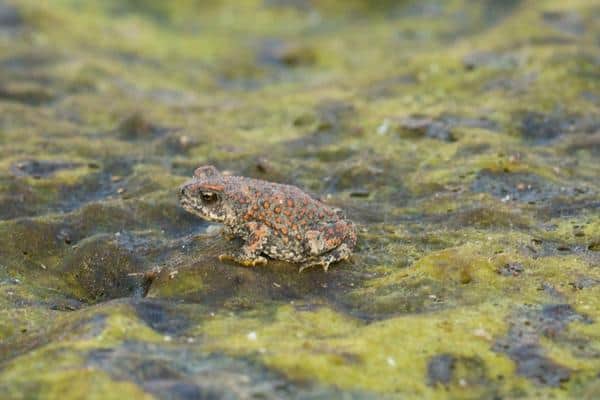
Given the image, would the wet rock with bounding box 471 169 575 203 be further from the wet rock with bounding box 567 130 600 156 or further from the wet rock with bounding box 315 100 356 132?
the wet rock with bounding box 315 100 356 132

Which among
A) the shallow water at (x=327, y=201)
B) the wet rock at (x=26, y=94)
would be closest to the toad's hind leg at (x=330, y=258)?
the shallow water at (x=327, y=201)

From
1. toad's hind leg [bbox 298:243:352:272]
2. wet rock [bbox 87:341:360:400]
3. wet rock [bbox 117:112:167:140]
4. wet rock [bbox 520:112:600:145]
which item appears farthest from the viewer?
wet rock [bbox 117:112:167:140]

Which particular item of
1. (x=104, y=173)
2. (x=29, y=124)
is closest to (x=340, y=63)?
(x=29, y=124)

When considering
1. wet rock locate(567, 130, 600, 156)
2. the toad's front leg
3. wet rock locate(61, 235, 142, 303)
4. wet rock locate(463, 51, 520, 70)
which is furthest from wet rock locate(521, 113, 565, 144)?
wet rock locate(61, 235, 142, 303)

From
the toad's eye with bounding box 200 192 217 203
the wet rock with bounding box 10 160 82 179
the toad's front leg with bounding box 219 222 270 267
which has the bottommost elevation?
the wet rock with bounding box 10 160 82 179

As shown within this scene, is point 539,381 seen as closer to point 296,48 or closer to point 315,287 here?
point 315,287

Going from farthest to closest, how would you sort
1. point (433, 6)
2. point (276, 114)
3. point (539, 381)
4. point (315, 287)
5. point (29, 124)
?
point (433, 6), point (276, 114), point (29, 124), point (315, 287), point (539, 381)

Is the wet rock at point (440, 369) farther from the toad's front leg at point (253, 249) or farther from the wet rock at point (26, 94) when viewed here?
the wet rock at point (26, 94)
